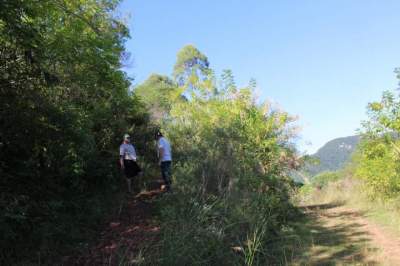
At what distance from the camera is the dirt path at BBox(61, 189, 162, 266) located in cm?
569

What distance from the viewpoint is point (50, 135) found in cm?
720

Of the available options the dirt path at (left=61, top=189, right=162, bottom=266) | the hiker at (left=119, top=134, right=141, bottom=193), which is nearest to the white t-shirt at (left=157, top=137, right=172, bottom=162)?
the hiker at (left=119, top=134, right=141, bottom=193)

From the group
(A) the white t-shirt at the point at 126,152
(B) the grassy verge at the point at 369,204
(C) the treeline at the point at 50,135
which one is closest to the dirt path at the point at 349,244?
(B) the grassy verge at the point at 369,204

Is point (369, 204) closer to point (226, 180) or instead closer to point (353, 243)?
point (353, 243)

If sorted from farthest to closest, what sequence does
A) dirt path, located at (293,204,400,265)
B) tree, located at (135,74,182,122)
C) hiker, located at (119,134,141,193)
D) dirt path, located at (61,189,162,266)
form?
tree, located at (135,74,182,122) → hiker, located at (119,134,141,193) → dirt path, located at (293,204,400,265) → dirt path, located at (61,189,162,266)

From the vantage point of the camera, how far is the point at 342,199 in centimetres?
1662

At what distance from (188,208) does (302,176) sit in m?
6.47

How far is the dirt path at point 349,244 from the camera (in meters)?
6.55

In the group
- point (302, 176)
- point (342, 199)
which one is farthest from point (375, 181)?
point (342, 199)

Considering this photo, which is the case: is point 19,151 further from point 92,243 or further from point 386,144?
point 386,144

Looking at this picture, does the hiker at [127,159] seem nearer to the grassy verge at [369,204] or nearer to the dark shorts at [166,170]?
the dark shorts at [166,170]

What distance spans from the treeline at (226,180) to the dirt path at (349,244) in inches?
29.4

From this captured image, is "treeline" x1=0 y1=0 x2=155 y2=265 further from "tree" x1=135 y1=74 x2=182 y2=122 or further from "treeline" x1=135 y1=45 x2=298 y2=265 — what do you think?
"tree" x1=135 y1=74 x2=182 y2=122

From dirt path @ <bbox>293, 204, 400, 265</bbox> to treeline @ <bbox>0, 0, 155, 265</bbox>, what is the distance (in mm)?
4392
